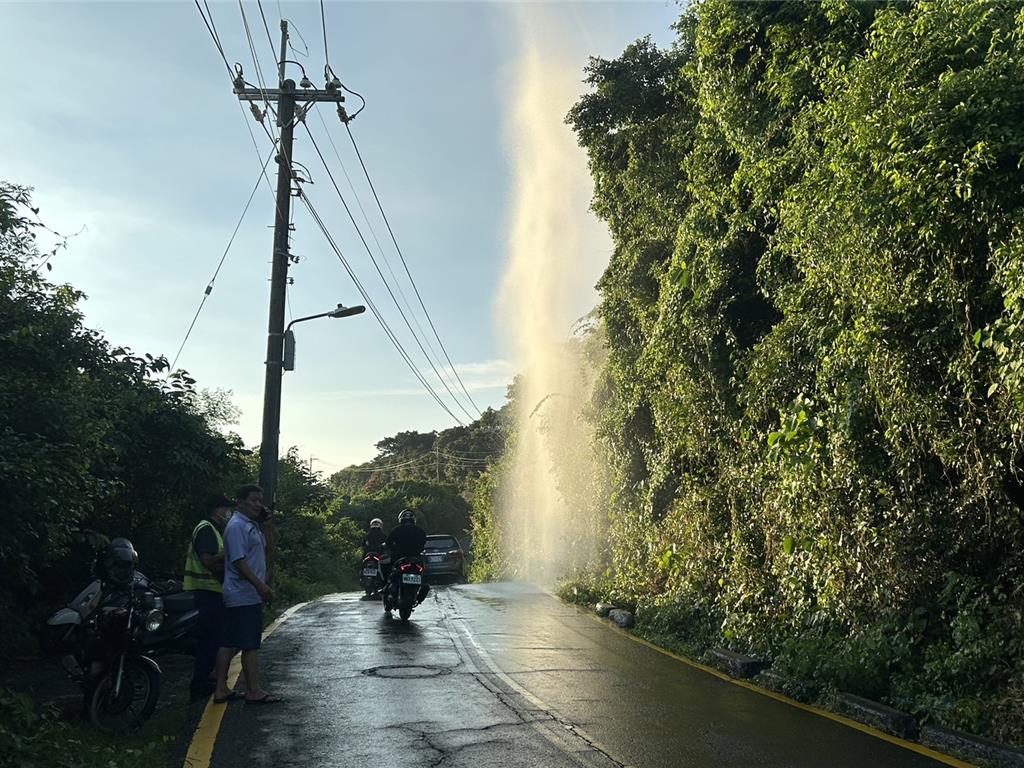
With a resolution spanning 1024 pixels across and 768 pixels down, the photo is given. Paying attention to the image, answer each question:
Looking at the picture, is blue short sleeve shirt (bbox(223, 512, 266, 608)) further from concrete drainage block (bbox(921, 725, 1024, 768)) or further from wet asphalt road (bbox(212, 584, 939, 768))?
concrete drainage block (bbox(921, 725, 1024, 768))

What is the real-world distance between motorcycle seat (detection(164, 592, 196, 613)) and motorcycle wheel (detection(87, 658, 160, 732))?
96 centimetres

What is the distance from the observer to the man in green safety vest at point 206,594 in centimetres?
828

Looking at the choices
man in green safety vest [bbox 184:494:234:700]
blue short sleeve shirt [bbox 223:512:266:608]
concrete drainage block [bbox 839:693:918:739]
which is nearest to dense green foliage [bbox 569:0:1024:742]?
concrete drainage block [bbox 839:693:918:739]

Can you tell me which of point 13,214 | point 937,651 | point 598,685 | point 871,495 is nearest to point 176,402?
point 13,214

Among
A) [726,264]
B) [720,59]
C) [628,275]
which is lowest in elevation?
[726,264]

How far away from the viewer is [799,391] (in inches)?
419

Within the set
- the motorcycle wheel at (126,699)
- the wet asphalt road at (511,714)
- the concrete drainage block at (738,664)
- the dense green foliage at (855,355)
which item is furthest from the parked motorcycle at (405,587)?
the motorcycle wheel at (126,699)

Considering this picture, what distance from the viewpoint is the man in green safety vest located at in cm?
828

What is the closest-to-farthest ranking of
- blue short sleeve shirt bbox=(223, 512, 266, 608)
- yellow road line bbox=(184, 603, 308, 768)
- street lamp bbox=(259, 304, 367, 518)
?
yellow road line bbox=(184, 603, 308, 768), blue short sleeve shirt bbox=(223, 512, 266, 608), street lamp bbox=(259, 304, 367, 518)

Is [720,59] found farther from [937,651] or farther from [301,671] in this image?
[301,671]

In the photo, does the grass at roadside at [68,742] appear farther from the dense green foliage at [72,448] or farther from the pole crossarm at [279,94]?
the pole crossarm at [279,94]

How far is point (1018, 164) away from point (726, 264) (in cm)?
549

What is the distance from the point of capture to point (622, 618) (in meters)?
15.1

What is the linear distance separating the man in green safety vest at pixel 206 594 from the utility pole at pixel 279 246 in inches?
331
